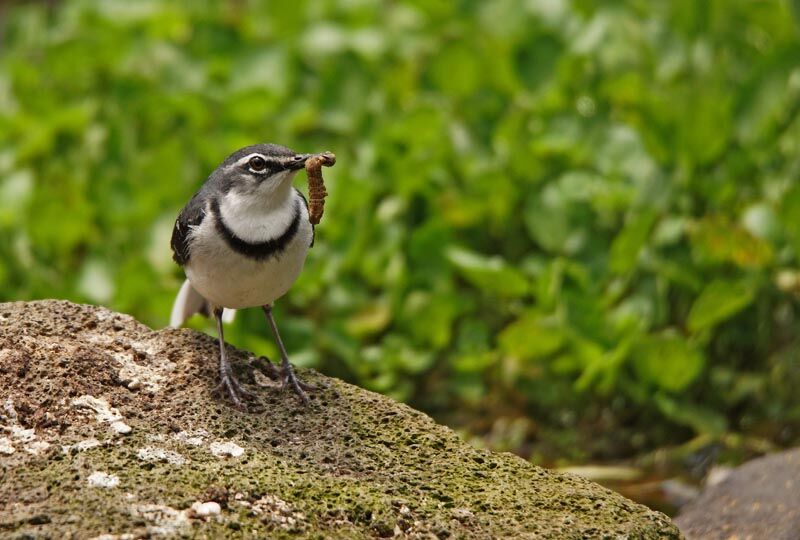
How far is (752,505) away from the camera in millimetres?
4496

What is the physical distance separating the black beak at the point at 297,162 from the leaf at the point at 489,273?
2282 millimetres

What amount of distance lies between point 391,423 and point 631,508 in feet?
2.55

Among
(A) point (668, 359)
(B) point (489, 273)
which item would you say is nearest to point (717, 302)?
(A) point (668, 359)

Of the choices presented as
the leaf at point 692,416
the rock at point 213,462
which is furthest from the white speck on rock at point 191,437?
the leaf at point 692,416

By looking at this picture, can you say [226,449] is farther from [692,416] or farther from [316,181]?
[692,416]

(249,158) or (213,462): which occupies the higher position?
(249,158)

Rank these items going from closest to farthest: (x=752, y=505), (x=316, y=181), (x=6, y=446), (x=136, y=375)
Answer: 1. (x=6, y=446)
2. (x=136, y=375)
3. (x=316, y=181)
4. (x=752, y=505)

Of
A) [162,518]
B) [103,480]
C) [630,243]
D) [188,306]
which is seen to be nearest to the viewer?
[162,518]

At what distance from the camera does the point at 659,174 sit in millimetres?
6504

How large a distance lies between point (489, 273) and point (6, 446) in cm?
326

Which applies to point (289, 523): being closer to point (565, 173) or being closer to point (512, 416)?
point (512, 416)

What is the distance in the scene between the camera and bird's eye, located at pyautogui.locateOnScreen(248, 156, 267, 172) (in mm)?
3900

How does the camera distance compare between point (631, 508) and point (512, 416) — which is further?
point (512, 416)

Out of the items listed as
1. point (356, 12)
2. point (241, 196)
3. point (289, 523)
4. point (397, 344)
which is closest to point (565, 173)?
point (397, 344)
